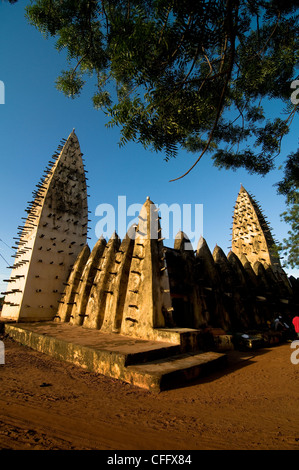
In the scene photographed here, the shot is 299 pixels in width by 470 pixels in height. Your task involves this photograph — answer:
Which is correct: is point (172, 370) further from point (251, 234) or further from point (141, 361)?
point (251, 234)

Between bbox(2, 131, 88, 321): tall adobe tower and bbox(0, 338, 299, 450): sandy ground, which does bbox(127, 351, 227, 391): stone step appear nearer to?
bbox(0, 338, 299, 450): sandy ground

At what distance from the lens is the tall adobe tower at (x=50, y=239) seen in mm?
11930

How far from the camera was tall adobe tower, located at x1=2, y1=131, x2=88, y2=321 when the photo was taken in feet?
39.1

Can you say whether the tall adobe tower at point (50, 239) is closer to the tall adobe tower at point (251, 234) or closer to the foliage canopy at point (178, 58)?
the foliage canopy at point (178, 58)

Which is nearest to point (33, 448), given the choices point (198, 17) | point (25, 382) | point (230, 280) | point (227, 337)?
point (25, 382)

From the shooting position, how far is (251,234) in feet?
73.1

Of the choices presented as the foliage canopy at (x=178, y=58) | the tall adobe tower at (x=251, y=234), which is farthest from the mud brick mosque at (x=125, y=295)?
the foliage canopy at (x=178, y=58)

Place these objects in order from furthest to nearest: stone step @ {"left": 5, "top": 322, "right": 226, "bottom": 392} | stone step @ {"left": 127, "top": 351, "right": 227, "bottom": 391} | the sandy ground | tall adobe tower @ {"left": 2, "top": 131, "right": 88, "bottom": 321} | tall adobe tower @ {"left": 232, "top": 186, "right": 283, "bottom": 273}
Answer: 1. tall adobe tower @ {"left": 232, "top": 186, "right": 283, "bottom": 273}
2. tall adobe tower @ {"left": 2, "top": 131, "right": 88, "bottom": 321}
3. stone step @ {"left": 5, "top": 322, "right": 226, "bottom": 392}
4. stone step @ {"left": 127, "top": 351, "right": 227, "bottom": 391}
5. the sandy ground

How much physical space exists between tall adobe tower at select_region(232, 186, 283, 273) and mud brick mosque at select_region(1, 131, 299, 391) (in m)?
1.55

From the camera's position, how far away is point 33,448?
2152 millimetres

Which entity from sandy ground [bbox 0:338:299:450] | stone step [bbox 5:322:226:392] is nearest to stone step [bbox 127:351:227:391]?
stone step [bbox 5:322:226:392]

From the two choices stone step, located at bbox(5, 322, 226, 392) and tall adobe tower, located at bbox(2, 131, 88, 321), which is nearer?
stone step, located at bbox(5, 322, 226, 392)

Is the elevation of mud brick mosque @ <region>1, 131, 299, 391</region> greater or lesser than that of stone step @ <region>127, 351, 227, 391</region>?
greater
